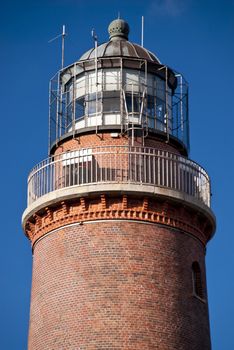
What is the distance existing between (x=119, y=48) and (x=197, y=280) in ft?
21.9

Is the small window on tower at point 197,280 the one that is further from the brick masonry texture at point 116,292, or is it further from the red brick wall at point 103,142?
the red brick wall at point 103,142

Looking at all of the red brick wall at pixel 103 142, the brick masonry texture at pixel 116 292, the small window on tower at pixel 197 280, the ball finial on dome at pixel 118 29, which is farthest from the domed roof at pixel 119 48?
the small window on tower at pixel 197 280

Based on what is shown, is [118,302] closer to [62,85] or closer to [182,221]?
[182,221]

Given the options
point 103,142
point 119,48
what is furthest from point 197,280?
point 119,48

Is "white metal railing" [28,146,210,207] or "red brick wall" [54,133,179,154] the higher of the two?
"red brick wall" [54,133,179,154]

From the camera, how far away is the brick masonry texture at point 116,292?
29172 millimetres

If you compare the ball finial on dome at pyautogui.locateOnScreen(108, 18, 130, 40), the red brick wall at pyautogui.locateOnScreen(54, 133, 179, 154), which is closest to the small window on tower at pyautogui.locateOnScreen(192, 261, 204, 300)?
the red brick wall at pyautogui.locateOnScreen(54, 133, 179, 154)

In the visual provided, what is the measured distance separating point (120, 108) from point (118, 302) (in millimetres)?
5434

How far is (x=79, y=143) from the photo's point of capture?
31766mm

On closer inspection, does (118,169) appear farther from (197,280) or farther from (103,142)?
(197,280)

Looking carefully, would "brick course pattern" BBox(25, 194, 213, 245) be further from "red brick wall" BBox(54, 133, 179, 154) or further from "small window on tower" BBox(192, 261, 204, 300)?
"red brick wall" BBox(54, 133, 179, 154)

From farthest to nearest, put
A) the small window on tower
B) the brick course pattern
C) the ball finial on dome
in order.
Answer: the ball finial on dome, the small window on tower, the brick course pattern

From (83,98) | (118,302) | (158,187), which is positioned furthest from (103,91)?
(118,302)

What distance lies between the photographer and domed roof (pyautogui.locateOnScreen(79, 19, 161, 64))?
1283 inches
